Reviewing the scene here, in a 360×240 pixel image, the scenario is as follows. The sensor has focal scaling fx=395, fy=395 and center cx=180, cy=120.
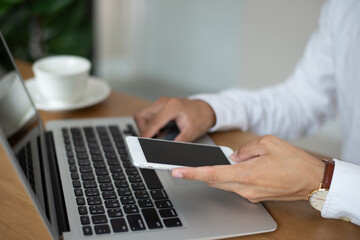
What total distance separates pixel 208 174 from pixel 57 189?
227mm

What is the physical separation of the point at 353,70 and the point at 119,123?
495 millimetres

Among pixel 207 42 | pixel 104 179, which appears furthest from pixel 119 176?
pixel 207 42

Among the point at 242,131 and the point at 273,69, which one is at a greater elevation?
the point at 242,131

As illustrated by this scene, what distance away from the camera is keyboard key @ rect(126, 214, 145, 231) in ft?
1.61

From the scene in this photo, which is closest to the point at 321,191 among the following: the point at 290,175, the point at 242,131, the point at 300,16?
the point at 290,175

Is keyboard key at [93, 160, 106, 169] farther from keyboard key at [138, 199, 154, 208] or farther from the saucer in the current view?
the saucer

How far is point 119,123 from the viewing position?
80cm

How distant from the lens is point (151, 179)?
0.60 meters

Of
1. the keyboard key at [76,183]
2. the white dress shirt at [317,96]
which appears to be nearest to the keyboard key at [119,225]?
the keyboard key at [76,183]

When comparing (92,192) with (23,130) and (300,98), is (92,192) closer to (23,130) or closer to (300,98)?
(23,130)

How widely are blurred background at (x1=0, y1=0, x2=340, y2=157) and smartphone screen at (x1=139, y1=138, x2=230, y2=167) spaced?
4.55 ft

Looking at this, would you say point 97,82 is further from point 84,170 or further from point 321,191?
point 321,191

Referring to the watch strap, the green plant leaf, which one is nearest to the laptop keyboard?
the watch strap

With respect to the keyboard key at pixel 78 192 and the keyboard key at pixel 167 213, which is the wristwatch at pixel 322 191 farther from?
the keyboard key at pixel 78 192
